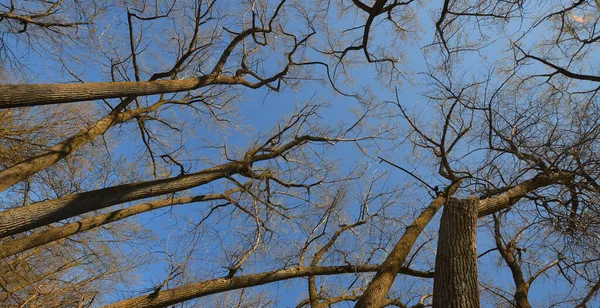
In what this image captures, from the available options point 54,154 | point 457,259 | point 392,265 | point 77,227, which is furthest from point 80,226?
point 457,259

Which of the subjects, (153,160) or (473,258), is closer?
(473,258)

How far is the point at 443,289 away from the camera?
8.96 feet

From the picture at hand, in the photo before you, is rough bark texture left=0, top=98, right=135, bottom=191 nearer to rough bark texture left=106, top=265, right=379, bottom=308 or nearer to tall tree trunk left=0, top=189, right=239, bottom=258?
tall tree trunk left=0, top=189, right=239, bottom=258

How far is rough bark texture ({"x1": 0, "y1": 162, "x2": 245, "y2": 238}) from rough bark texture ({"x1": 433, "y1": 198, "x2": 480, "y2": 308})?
2818mm

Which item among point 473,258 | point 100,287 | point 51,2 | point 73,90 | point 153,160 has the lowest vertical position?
point 473,258

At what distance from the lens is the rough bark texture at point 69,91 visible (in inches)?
127

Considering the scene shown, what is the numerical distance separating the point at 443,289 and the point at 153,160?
207 inches

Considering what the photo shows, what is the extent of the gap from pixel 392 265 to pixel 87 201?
9.89 ft

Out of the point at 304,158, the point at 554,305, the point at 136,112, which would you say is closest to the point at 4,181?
the point at 136,112

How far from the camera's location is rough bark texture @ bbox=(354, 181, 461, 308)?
2855 mm

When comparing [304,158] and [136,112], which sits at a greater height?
[136,112]

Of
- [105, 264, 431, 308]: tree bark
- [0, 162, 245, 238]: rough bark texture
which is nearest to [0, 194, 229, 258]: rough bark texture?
[0, 162, 245, 238]: rough bark texture

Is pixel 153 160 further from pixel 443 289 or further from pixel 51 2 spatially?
pixel 443 289

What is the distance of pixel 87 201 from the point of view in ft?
12.4
